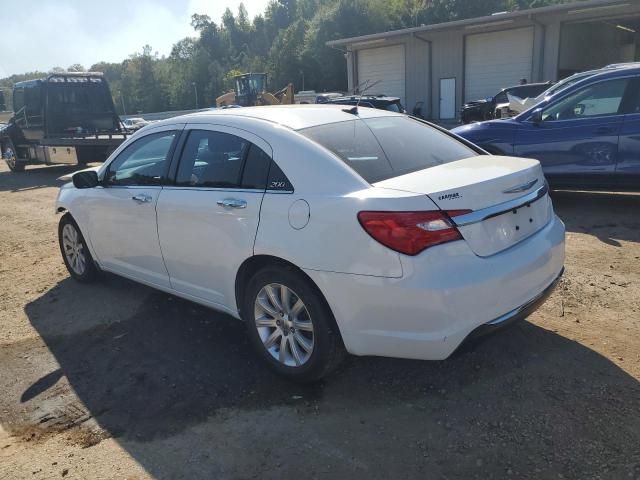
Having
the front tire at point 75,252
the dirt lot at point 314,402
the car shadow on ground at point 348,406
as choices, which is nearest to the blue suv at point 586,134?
the dirt lot at point 314,402

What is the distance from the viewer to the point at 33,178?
613 inches

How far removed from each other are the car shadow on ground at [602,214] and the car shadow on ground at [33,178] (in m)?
11.7

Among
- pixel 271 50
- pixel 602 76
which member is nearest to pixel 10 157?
pixel 602 76

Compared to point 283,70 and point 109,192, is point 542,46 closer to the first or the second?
point 109,192

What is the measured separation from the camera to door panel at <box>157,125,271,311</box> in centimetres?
343

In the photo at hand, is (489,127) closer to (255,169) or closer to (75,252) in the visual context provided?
(255,169)

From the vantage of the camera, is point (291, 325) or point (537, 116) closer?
point (291, 325)

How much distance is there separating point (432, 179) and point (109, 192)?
2912 millimetres

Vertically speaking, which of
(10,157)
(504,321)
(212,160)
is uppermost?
(212,160)

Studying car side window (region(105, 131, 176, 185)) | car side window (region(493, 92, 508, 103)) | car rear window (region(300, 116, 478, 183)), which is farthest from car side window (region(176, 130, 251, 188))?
car side window (region(493, 92, 508, 103))

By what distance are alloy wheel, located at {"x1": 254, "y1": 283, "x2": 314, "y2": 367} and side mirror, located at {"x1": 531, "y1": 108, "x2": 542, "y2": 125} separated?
5.31 meters

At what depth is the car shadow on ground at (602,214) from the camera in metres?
6.04

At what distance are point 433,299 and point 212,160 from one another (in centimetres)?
191

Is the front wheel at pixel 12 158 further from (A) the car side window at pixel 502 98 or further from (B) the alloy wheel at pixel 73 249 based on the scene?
(A) the car side window at pixel 502 98
